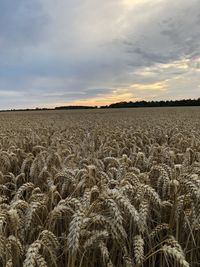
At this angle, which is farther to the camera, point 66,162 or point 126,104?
point 126,104

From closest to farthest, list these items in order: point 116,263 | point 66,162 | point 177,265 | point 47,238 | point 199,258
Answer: point 47,238
point 177,265
point 116,263
point 199,258
point 66,162

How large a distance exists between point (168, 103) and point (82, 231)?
78.0 metres

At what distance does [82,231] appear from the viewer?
2.32 m

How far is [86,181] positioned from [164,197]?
844 mm

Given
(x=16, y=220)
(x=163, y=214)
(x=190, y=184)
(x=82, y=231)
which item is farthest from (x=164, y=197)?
(x=16, y=220)

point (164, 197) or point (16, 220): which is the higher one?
point (16, 220)

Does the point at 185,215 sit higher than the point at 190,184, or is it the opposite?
the point at 190,184

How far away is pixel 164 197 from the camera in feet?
11.9

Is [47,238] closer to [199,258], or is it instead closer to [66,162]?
[199,258]

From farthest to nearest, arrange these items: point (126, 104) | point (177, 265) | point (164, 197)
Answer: point (126, 104)
point (164, 197)
point (177, 265)

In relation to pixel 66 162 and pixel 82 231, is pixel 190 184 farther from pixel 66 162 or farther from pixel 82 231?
pixel 66 162

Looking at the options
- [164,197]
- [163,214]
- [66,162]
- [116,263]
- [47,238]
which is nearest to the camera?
[47,238]

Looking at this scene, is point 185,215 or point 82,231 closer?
point 82,231

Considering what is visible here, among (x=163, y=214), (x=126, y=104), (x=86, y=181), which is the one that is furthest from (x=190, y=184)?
(x=126, y=104)
